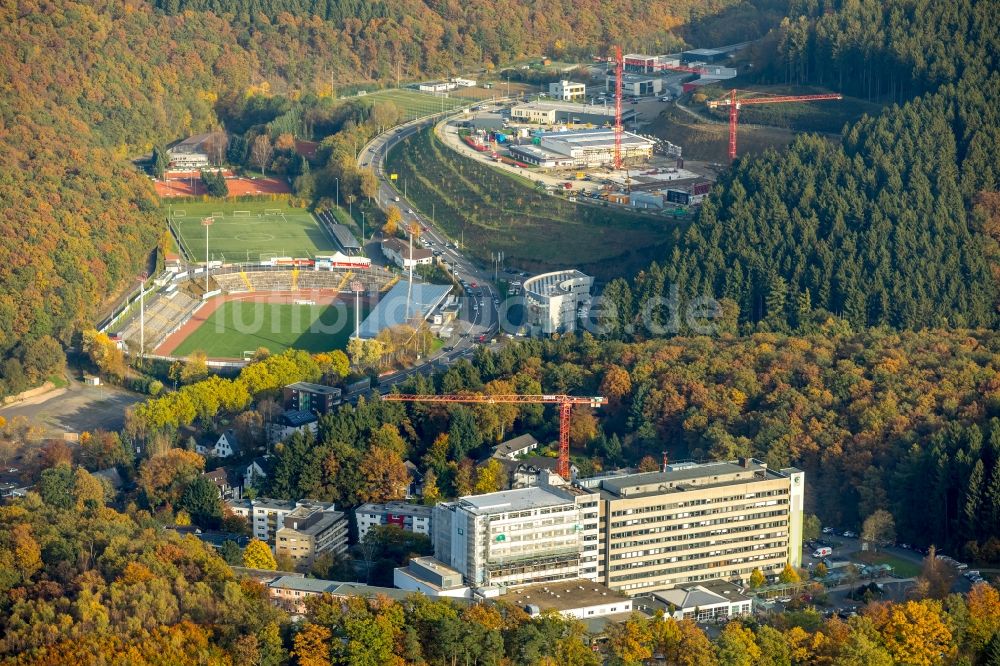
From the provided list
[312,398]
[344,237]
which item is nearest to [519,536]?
[312,398]

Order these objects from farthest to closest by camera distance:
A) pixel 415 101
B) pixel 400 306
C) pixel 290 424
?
pixel 415 101, pixel 400 306, pixel 290 424

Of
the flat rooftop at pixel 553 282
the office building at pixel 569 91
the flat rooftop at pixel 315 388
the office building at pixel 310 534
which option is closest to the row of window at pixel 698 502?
the office building at pixel 310 534

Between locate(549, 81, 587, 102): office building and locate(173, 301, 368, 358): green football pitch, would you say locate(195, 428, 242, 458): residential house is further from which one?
locate(549, 81, 587, 102): office building

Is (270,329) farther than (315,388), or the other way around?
(270,329)

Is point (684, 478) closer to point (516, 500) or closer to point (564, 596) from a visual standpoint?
point (516, 500)

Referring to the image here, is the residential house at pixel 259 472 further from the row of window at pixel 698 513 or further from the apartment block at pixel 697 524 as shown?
the row of window at pixel 698 513

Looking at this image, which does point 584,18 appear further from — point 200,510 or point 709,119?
point 200,510

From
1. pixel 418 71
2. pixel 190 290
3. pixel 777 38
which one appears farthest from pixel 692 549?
pixel 418 71

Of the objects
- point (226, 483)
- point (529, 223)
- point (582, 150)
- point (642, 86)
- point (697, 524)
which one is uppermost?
point (642, 86)
